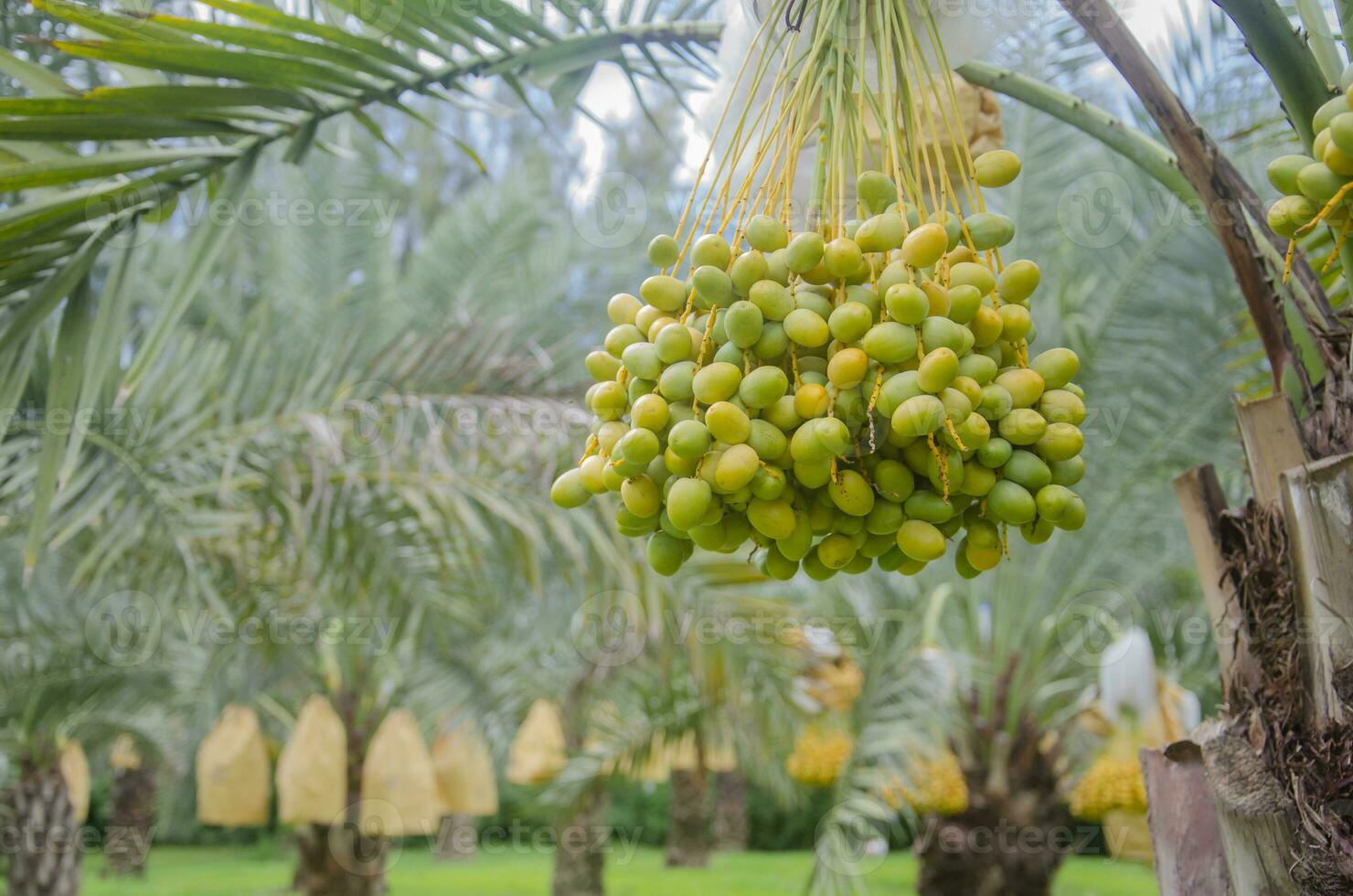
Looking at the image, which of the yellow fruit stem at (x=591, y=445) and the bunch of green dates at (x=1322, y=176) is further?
the yellow fruit stem at (x=591, y=445)

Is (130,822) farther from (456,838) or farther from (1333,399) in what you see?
Answer: (1333,399)

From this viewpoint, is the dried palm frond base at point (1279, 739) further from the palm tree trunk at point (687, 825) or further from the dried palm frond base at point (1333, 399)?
the palm tree trunk at point (687, 825)

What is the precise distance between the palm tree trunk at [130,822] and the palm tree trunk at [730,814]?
403cm

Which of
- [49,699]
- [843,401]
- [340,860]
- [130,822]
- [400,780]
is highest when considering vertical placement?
[49,699]

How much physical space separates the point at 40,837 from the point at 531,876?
133 inches

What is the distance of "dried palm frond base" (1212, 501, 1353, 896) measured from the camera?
31.3 inches

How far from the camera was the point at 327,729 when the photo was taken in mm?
3855

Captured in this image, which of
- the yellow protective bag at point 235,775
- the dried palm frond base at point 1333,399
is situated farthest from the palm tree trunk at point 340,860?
the dried palm frond base at point 1333,399

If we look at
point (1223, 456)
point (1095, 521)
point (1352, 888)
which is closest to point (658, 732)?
point (1095, 521)

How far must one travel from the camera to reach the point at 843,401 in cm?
66

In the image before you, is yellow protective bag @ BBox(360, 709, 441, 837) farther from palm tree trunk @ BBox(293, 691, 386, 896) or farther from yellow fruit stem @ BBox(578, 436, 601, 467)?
yellow fruit stem @ BBox(578, 436, 601, 467)

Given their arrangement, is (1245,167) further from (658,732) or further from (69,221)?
(69,221)

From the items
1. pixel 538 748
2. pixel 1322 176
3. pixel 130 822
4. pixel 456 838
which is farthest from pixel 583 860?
pixel 130 822

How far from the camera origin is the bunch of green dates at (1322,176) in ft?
1.96
